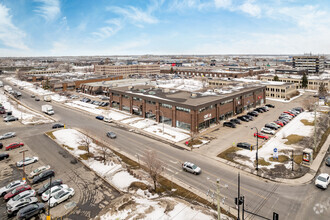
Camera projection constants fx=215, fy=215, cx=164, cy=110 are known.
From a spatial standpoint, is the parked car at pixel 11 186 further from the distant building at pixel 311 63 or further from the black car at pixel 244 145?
the distant building at pixel 311 63

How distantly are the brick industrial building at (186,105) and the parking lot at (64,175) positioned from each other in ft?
86.2

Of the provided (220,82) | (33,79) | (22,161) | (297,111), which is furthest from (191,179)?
(33,79)

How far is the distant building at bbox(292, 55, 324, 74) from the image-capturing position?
174 meters

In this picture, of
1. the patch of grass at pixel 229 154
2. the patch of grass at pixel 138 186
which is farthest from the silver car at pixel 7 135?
the patch of grass at pixel 229 154

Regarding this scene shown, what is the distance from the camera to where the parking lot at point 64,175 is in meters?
25.2

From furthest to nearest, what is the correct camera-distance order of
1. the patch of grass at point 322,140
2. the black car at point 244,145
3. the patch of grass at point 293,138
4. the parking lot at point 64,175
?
the patch of grass at point 293,138, the black car at point 244,145, the patch of grass at point 322,140, the parking lot at point 64,175

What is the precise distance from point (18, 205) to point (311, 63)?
210 meters

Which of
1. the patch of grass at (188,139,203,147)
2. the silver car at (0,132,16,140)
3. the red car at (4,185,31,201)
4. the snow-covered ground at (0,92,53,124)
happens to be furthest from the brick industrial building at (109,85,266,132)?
the red car at (4,185,31,201)

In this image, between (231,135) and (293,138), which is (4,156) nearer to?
(231,135)

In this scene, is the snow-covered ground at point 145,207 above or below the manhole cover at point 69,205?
above

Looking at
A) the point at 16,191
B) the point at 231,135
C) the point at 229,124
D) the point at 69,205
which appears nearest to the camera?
the point at 69,205

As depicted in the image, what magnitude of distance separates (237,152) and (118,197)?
2369 cm

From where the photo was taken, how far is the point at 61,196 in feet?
87.3

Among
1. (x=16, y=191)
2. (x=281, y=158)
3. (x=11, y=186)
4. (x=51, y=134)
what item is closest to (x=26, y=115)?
(x=51, y=134)
